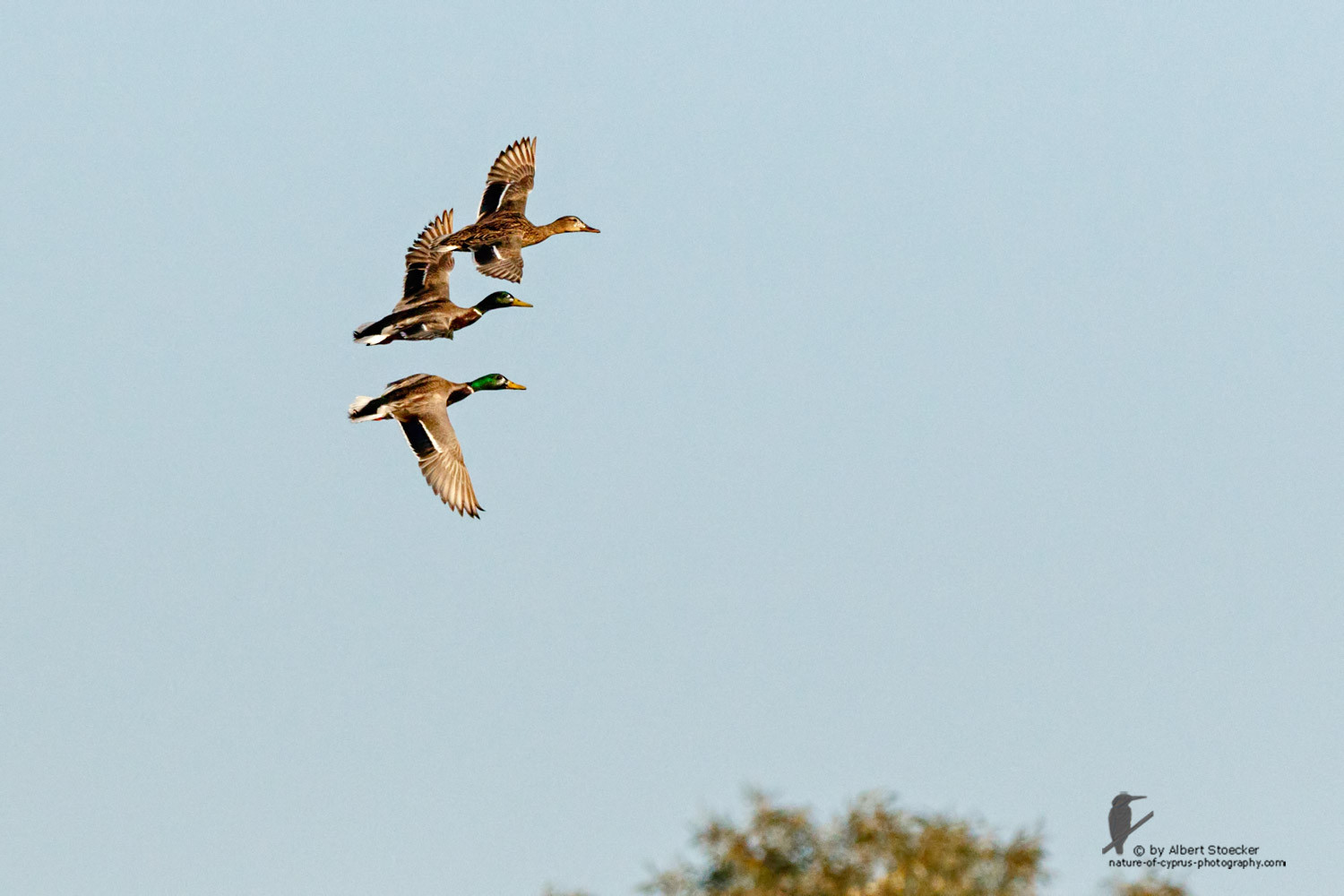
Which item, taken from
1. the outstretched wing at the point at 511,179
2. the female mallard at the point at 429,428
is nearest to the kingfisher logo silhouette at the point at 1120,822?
the female mallard at the point at 429,428

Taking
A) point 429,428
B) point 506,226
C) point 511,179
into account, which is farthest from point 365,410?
point 511,179

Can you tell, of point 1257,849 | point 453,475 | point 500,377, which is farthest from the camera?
point 500,377

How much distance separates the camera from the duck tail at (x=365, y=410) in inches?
1382

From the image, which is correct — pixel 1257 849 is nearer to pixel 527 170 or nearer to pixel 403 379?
pixel 403 379

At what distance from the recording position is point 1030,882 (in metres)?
21.6

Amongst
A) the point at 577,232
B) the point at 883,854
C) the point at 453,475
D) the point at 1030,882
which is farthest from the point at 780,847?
the point at 577,232

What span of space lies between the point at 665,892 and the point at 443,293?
19.7 m

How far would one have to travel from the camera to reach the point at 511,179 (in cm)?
4631

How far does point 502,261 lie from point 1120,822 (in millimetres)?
18988

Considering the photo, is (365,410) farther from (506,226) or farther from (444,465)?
(506,226)

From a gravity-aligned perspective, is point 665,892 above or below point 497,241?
below

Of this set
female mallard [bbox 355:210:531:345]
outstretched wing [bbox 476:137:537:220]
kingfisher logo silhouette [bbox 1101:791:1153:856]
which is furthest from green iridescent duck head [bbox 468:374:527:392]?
kingfisher logo silhouette [bbox 1101:791:1153:856]

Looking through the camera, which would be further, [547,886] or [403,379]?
[403,379]

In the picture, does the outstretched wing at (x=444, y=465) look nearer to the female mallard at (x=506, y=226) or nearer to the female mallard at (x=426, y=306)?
the female mallard at (x=426, y=306)
